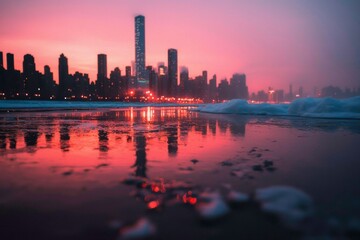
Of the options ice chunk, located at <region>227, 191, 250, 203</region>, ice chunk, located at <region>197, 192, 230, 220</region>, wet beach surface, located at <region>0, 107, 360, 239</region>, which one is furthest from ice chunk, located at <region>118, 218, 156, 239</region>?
ice chunk, located at <region>227, 191, 250, 203</region>

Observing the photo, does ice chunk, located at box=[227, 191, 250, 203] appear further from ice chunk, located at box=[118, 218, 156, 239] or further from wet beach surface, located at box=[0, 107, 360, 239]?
ice chunk, located at box=[118, 218, 156, 239]

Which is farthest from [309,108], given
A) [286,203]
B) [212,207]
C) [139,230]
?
[139,230]

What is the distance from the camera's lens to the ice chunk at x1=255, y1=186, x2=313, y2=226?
2.65 meters

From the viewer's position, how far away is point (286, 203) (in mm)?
2953

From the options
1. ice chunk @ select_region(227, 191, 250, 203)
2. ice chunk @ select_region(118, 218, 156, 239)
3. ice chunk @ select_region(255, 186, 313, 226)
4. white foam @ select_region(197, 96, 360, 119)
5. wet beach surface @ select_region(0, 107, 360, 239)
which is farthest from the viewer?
white foam @ select_region(197, 96, 360, 119)

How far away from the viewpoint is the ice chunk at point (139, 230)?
2281mm

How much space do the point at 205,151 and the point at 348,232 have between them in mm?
4103

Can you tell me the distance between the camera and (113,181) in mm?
3842

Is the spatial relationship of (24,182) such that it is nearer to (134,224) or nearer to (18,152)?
(134,224)

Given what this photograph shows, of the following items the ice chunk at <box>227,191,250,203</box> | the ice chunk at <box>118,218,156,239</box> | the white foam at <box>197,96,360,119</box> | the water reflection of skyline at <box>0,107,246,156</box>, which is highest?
the white foam at <box>197,96,360,119</box>

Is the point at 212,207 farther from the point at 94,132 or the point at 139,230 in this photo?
the point at 94,132

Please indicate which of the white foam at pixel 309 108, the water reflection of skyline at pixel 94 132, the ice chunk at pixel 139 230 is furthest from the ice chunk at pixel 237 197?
the white foam at pixel 309 108

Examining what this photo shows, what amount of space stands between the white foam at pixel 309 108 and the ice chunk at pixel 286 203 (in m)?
21.6

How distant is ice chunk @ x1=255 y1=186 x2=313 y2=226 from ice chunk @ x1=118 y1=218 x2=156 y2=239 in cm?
139
